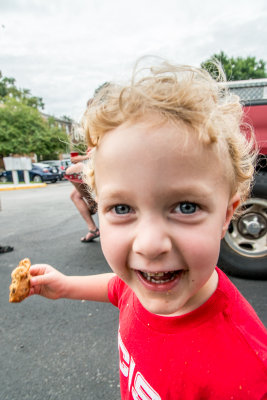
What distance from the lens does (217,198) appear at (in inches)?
33.1

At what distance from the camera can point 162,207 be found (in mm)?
797

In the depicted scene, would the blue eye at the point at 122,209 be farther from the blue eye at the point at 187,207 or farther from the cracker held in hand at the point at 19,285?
the cracker held in hand at the point at 19,285

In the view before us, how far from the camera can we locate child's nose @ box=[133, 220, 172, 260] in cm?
78

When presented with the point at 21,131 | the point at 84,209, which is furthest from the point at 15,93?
the point at 84,209

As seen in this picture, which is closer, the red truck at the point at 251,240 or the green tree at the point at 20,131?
the red truck at the point at 251,240

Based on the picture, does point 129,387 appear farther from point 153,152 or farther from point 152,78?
point 152,78

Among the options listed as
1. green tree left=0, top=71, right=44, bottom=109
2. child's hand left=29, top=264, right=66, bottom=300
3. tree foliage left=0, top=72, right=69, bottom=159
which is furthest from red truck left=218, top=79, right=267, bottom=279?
green tree left=0, top=71, right=44, bottom=109

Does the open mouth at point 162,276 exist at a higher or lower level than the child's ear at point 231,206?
lower

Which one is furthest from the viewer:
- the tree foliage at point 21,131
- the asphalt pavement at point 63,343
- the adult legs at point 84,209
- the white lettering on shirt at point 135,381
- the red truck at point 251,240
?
the tree foliage at point 21,131

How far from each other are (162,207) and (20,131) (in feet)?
98.7

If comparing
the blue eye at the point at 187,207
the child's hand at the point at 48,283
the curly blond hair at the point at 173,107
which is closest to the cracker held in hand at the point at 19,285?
the child's hand at the point at 48,283

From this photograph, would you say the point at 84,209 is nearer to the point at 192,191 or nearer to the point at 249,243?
the point at 249,243

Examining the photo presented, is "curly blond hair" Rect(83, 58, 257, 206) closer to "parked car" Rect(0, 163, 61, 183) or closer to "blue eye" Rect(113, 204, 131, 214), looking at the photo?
"blue eye" Rect(113, 204, 131, 214)

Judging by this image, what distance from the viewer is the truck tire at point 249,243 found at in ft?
9.52
